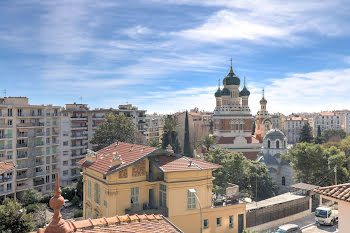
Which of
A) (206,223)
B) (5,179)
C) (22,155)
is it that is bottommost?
(5,179)

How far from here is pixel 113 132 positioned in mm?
54688

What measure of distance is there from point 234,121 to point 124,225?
61.2 m

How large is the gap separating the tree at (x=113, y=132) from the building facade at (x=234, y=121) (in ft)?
67.6

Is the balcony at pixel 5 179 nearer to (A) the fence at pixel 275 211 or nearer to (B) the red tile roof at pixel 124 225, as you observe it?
(A) the fence at pixel 275 211

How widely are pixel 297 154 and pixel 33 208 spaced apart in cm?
3646

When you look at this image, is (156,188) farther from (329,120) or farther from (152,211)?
(329,120)

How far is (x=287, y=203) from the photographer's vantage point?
33.2 meters

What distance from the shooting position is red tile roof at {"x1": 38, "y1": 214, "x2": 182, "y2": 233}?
10828 millimetres

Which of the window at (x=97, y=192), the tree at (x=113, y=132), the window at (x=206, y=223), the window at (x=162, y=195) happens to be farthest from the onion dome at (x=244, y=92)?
the window at (x=97, y=192)

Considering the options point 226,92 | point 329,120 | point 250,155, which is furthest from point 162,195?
point 329,120

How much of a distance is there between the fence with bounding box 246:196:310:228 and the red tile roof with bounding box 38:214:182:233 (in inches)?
745

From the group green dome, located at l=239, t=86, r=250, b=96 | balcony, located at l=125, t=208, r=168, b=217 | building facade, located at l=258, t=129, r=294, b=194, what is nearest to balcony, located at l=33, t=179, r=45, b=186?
balcony, located at l=125, t=208, r=168, b=217

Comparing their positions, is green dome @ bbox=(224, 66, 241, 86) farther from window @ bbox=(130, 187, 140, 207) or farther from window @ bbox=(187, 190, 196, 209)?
window @ bbox=(130, 187, 140, 207)

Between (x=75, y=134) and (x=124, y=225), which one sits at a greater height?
(x=75, y=134)
